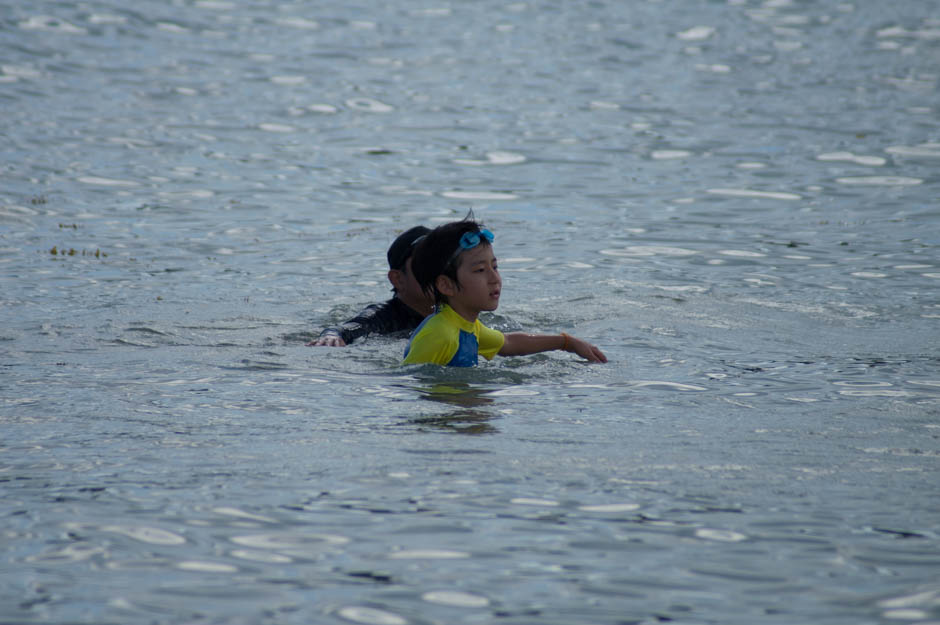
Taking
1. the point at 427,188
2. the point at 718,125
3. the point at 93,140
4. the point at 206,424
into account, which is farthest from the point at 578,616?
the point at 718,125

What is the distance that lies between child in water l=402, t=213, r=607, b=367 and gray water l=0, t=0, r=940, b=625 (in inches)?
7.2

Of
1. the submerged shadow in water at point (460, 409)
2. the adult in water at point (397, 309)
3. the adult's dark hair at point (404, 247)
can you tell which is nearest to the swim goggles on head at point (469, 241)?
the submerged shadow in water at point (460, 409)

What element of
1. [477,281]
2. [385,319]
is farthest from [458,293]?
[385,319]

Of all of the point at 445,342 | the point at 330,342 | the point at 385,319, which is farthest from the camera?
the point at 385,319

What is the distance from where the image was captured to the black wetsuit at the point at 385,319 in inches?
349

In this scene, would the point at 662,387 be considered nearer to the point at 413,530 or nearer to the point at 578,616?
the point at 413,530

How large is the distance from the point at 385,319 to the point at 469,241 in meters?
1.73

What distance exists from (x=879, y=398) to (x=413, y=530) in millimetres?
3486

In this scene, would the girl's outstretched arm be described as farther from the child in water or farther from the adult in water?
the adult in water

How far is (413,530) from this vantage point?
15.0 ft

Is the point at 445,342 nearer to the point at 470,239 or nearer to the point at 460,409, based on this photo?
the point at 470,239

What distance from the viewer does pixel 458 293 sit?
296 inches

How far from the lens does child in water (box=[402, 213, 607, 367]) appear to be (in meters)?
7.45

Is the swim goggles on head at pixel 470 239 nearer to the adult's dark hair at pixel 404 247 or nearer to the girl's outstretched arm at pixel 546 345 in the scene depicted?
the girl's outstretched arm at pixel 546 345
